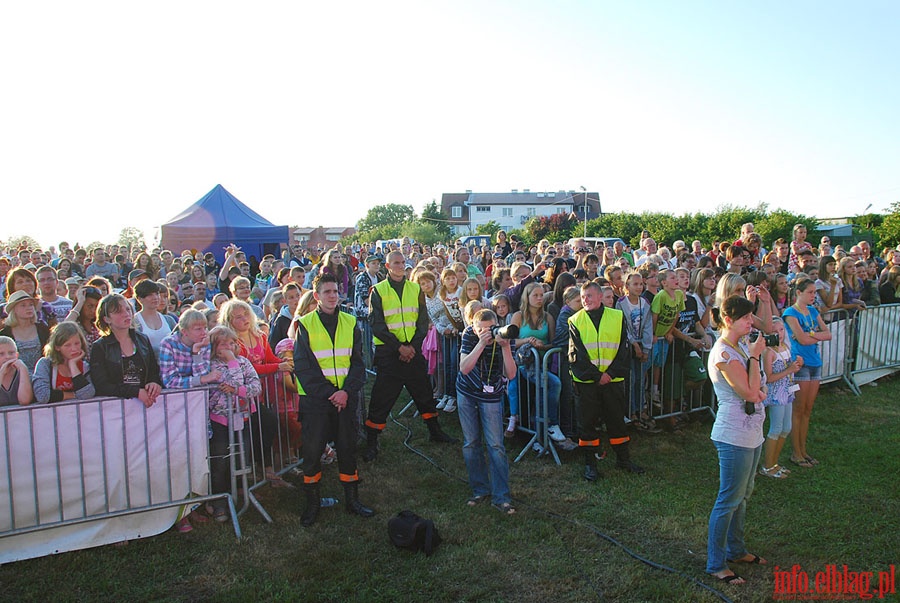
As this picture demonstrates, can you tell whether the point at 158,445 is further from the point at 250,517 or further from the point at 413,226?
the point at 413,226

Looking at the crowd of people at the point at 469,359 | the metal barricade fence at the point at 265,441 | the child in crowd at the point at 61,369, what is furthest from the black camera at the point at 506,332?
the child in crowd at the point at 61,369

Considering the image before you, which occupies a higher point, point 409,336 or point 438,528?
point 409,336

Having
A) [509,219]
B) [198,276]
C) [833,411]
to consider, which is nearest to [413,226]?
[509,219]

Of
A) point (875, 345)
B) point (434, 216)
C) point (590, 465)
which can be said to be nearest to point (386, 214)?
point (434, 216)

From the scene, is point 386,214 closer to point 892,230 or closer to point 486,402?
point 892,230

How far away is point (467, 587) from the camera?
397cm

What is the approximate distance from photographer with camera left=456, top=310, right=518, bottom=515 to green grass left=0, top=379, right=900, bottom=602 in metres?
0.25

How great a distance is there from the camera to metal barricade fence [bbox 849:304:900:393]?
28.9ft

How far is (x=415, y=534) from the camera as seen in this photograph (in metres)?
4.37

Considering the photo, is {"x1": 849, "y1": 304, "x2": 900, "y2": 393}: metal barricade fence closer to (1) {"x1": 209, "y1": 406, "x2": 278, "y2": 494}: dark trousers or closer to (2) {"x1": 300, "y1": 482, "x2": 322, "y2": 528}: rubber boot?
(2) {"x1": 300, "y1": 482, "x2": 322, "y2": 528}: rubber boot

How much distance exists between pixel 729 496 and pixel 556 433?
Result: 2511 millimetres

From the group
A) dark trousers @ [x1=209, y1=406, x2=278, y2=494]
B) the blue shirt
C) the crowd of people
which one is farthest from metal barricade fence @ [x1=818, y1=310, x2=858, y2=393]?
dark trousers @ [x1=209, y1=406, x2=278, y2=494]

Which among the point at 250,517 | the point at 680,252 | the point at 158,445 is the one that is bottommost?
the point at 250,517

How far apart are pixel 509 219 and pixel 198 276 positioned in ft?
255
